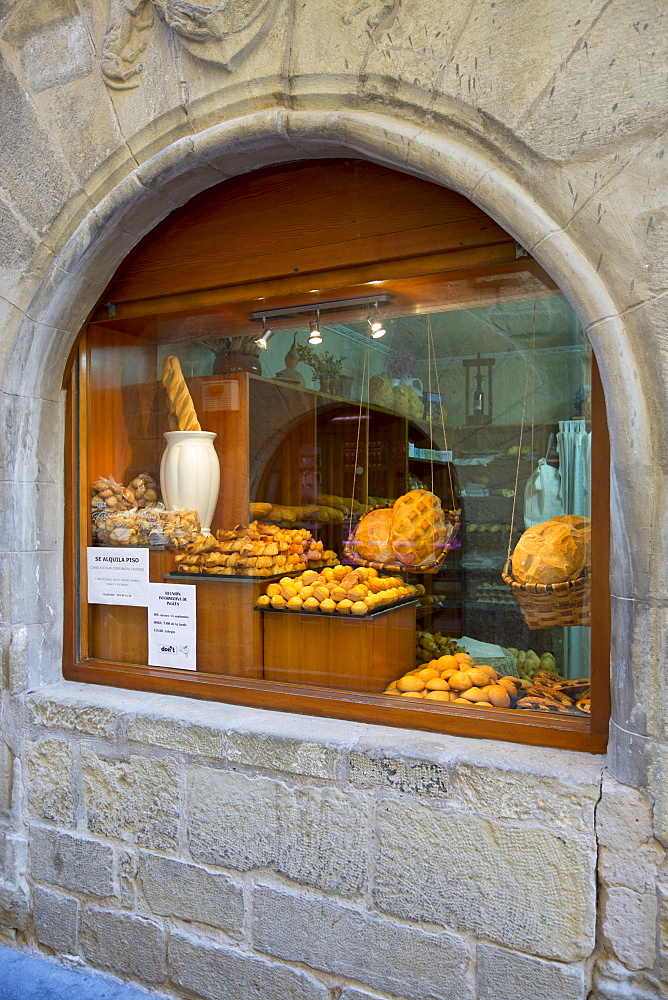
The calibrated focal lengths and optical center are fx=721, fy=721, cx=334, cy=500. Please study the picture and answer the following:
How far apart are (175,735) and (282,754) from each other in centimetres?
45

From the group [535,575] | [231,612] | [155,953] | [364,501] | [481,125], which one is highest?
[481,125]

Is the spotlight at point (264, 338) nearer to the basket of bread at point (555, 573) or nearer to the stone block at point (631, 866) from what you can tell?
the basket of bread at point (555, 573)

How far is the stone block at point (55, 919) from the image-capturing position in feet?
9.27

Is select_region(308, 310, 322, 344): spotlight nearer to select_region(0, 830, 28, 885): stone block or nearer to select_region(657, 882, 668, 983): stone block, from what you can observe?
select_region(657, 882, 668, 983): stone block

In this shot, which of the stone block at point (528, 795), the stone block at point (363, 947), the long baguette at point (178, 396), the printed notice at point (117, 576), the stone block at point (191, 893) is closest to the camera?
the stone block at point (528, 795)

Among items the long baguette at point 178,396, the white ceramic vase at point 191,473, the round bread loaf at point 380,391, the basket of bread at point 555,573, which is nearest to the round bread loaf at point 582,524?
the basket of bread at point 555,573

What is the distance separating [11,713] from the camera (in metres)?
2.96

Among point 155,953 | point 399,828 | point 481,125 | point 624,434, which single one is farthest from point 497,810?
point 481,125

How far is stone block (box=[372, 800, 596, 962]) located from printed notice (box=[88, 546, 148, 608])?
1.39m

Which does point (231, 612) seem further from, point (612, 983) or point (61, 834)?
point (612, 983)

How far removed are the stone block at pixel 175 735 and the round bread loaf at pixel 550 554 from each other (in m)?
1.22

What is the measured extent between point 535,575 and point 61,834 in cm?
211

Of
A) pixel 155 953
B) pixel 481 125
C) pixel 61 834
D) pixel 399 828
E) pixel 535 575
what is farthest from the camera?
pixel 61 834

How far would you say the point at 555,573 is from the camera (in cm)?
232
